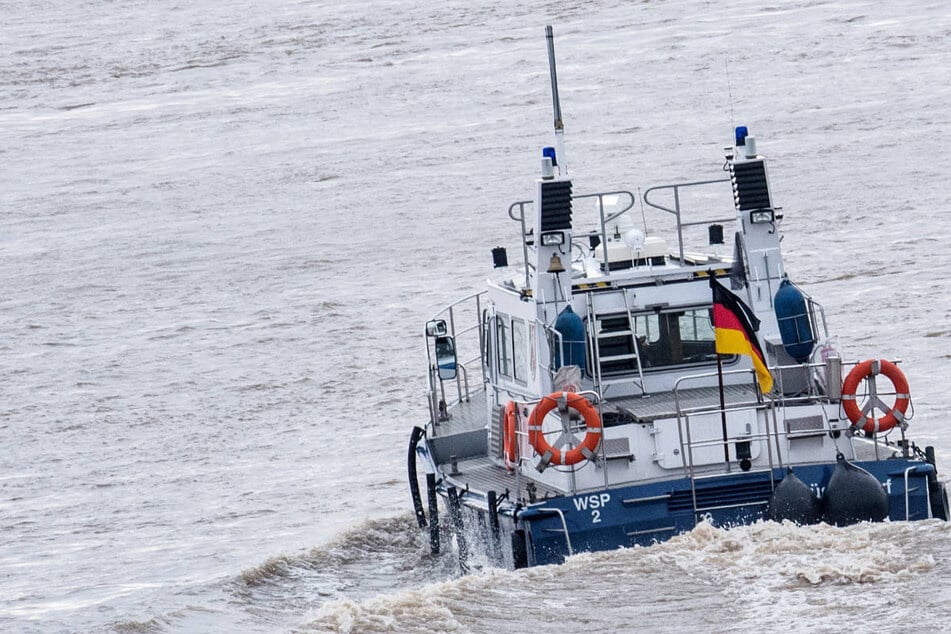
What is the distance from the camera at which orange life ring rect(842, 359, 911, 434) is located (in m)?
16.6

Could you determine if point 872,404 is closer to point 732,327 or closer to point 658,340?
point 732,327

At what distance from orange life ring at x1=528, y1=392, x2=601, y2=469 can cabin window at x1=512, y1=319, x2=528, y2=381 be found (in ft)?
7.21

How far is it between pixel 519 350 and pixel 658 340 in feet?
4.89

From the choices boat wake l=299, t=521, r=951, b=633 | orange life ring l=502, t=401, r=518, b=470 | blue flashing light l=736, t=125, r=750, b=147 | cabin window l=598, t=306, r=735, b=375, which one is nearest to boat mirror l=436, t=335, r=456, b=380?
orange life ring l=502, t=401, r=518, b=470

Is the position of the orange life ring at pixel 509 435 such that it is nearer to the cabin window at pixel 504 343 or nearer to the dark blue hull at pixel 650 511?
the cabin window at pixel 504 343

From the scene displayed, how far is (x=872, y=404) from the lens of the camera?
1673 cm

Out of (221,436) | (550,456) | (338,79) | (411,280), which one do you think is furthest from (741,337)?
(338,79)

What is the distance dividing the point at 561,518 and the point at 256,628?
351 centimetres

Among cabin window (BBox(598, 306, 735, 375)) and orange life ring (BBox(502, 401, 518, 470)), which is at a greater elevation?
cabin window (BBox(598, 306, 735, 375))

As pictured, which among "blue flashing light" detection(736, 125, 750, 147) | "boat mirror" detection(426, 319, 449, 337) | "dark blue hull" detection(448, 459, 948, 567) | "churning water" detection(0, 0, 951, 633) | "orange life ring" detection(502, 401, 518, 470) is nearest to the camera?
"churning water" detection(0, 0, 951, 633)

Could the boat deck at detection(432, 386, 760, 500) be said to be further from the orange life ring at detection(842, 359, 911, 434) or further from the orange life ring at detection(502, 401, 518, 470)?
the orange life ring at detection(842, 359, 911, 434)

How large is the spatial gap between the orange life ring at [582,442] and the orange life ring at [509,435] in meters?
0.92

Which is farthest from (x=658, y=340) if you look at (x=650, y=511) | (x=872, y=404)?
(x=650, y=511)

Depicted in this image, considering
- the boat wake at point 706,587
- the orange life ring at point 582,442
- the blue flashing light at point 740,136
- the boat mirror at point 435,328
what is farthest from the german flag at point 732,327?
the boat mirror at point 435,328
